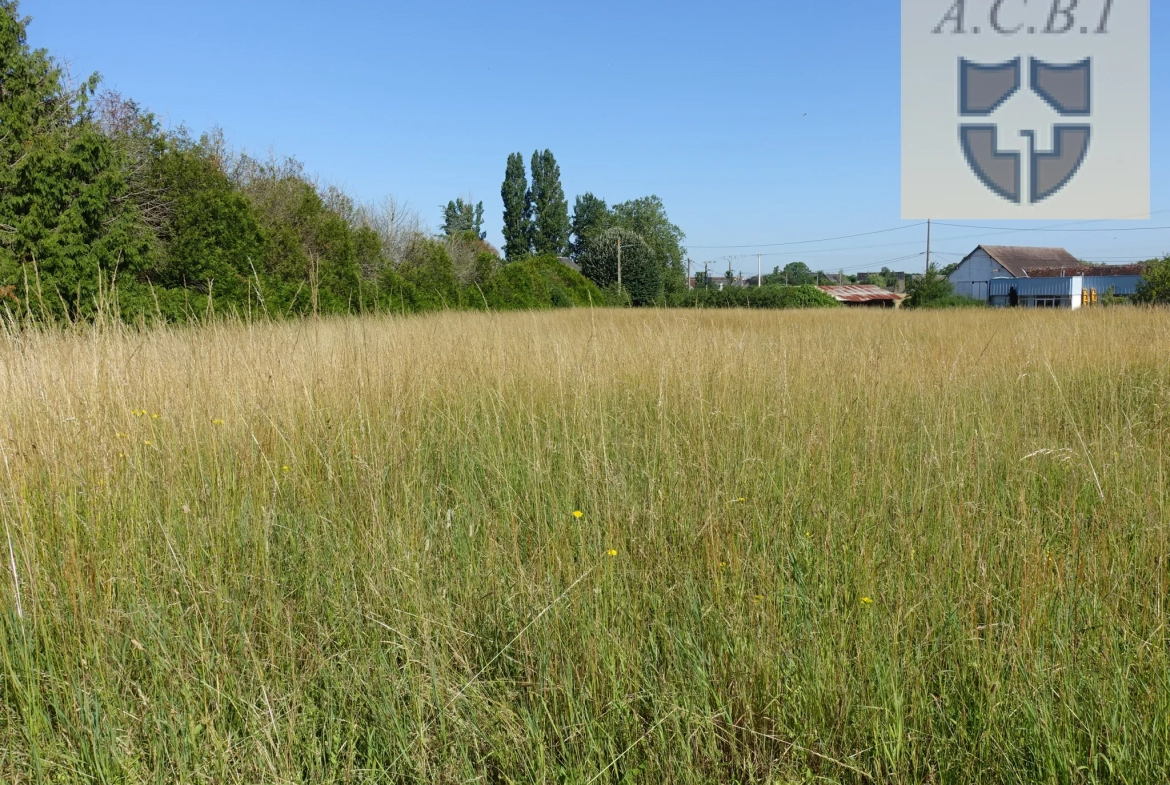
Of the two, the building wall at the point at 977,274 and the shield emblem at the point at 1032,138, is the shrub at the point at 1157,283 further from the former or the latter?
the shield emblem at the point at 1032,138

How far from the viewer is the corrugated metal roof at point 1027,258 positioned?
4466 cm

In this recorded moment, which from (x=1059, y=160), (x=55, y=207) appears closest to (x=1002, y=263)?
(x=1059, y=160)

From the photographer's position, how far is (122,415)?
287 centimetres

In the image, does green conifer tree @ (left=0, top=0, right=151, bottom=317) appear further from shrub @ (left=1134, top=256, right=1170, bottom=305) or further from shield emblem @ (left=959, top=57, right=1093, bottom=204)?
shrub @ (left=1134, top=256, right=1170, bottom=305)

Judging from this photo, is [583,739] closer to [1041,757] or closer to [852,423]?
[1041,757]

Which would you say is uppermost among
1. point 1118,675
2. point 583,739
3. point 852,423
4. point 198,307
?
point 198,307

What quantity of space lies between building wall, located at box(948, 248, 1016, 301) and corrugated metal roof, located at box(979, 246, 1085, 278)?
1.36ft

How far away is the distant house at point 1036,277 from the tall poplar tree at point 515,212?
28.6m

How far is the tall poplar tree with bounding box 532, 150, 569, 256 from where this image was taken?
49281 mm

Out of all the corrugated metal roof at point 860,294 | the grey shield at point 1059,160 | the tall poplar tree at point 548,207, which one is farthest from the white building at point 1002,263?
the grey shield at point 1059,160

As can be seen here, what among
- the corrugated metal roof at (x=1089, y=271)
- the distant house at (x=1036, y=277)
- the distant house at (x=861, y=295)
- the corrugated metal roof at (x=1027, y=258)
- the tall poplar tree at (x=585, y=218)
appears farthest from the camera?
the tall poplar tree at (x=585, y=218)

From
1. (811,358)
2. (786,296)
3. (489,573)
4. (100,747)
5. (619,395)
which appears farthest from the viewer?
(786,296)

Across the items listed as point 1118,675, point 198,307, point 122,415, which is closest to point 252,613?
point 122,415

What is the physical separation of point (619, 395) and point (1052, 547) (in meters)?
2.76
